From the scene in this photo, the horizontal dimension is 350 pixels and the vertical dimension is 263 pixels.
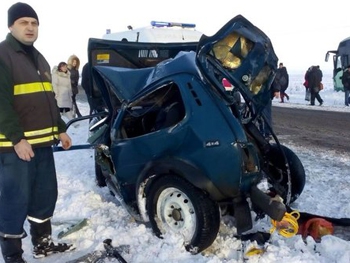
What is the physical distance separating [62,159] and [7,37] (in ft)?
14.7

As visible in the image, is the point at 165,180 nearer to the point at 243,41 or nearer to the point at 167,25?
the point at 243,41

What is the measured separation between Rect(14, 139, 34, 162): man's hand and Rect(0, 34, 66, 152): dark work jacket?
0.04 meters

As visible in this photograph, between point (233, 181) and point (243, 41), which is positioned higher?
point (243, 41)

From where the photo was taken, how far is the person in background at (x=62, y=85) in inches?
379

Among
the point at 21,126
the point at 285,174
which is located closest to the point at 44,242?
the point at 21,126

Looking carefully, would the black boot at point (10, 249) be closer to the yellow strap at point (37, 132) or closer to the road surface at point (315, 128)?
the yellow strap at point (37, 132)

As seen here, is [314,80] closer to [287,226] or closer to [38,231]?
[287,226]

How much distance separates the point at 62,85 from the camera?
31.7 feet

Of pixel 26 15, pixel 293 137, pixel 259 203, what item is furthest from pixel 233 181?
pixel 293 137

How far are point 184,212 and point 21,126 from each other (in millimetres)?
1504

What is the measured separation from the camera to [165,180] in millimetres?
3475

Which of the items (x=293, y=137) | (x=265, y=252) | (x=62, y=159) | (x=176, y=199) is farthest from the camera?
(x=293, y=137)

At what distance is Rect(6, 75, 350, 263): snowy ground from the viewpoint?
10.6ft

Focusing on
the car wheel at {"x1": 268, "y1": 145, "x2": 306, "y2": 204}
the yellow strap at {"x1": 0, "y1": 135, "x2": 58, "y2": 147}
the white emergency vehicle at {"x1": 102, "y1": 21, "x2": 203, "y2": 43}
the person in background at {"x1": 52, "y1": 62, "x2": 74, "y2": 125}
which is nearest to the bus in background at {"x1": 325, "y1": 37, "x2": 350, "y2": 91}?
the white emergency vehicle at {"x1": 102, "y1": 21, "x2": 203, "y2": 43}
